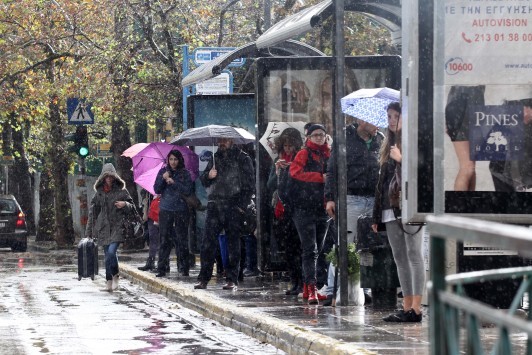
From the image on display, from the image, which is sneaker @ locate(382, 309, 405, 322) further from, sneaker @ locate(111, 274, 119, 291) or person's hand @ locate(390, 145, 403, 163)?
sneaker @ locate(111, 274, 119, 291)

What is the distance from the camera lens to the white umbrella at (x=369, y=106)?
12.5 metres

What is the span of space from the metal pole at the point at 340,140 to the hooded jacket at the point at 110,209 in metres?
5.77

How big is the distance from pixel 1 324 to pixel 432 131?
525cm

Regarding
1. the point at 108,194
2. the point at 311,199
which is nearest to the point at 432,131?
the point at 311,199

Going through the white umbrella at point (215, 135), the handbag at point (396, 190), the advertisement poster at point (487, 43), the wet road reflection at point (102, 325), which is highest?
the advertisement poster at point (487, 43)

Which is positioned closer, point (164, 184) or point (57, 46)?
point (164, 184)

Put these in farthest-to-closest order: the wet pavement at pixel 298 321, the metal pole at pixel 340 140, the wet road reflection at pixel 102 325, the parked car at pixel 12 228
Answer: the parked car at pixel 12 228, the metal pole at pixel 340 140, the wet road reflection at pixel 102 325, the wet pavement at pixel 298 321

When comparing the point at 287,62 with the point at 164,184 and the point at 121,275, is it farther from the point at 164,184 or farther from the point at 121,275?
the point at 121,275

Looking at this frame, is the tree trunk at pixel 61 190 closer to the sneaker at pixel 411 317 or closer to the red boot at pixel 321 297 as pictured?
the red boot at pixel 321 297

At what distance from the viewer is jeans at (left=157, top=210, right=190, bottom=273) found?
19000 mm

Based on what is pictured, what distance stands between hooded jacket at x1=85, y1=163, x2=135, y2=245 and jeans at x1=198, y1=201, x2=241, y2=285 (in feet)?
6.64

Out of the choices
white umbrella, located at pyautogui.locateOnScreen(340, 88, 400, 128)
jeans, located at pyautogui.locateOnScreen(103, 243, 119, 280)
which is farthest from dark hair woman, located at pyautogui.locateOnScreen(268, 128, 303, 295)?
jeans, located at pyautogui.locateOnScreen(103, 243, 119, 280)

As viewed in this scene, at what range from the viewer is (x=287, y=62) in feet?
50.8

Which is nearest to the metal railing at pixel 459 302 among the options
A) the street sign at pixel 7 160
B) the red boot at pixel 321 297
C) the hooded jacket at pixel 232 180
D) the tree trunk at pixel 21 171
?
the red boot at pixel 321 297
